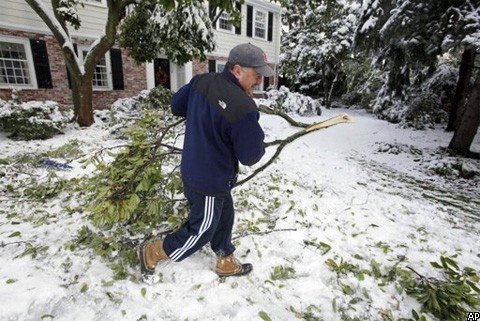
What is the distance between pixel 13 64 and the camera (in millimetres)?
9641

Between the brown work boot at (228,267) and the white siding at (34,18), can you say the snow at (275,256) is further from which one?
the white siding at (34,18)

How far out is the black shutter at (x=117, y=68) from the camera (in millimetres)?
11703

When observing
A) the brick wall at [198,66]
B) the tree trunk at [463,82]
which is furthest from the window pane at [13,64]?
the tree trunk at [463,82]

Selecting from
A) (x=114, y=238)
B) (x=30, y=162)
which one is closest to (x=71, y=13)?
(x=30, y=162)

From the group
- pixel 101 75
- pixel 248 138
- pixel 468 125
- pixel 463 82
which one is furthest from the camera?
pixel 101 75

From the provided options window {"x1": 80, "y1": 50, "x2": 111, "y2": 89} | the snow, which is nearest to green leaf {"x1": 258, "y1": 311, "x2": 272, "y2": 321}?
the snow

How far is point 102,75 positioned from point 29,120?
5.10 metres

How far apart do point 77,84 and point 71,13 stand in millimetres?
1914

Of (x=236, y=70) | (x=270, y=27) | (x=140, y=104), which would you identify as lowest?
(x=140, y=104)

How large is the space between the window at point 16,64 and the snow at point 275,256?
7115 millimetres

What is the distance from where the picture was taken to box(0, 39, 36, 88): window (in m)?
9.46

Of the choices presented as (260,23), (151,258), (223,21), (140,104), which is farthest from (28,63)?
(260,23)

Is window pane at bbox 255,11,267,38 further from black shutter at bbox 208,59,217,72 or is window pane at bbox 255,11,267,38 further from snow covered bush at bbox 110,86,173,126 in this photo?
snow covered bush at bbox 110,86,173,126

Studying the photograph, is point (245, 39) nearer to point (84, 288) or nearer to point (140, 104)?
point (140, 104)
